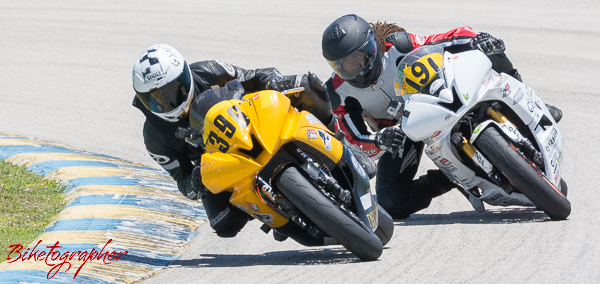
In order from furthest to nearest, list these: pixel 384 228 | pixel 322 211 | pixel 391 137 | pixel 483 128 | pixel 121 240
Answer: pixel 121 240, pixel 391 137, pixel 483 128, pixel 384 228, pixel 322 211

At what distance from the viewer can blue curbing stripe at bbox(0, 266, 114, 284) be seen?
5492 millimetres

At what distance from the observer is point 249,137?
16.7ft

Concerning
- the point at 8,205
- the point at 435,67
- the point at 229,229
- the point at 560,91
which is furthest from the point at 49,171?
the point at 560,91

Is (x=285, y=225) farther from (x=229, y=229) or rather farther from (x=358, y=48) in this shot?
(x=358, y=48)

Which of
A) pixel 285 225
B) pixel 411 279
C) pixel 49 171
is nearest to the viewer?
pixel 411 279

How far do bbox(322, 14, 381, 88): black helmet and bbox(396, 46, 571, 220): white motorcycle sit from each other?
17.3 inches

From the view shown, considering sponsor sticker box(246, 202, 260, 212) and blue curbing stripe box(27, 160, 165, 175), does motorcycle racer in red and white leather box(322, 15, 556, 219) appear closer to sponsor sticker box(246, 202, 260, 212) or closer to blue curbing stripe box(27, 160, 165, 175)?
sponsor sticker box(246, 202, 260, 212)

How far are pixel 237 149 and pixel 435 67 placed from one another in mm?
1791

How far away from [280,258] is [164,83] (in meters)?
1.54

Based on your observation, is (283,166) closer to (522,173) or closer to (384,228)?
(384,228)

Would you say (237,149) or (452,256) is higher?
(237,149)

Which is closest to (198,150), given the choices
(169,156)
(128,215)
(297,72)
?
(169,156)

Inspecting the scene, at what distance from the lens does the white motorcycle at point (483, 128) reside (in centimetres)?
585

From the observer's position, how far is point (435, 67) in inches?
238
